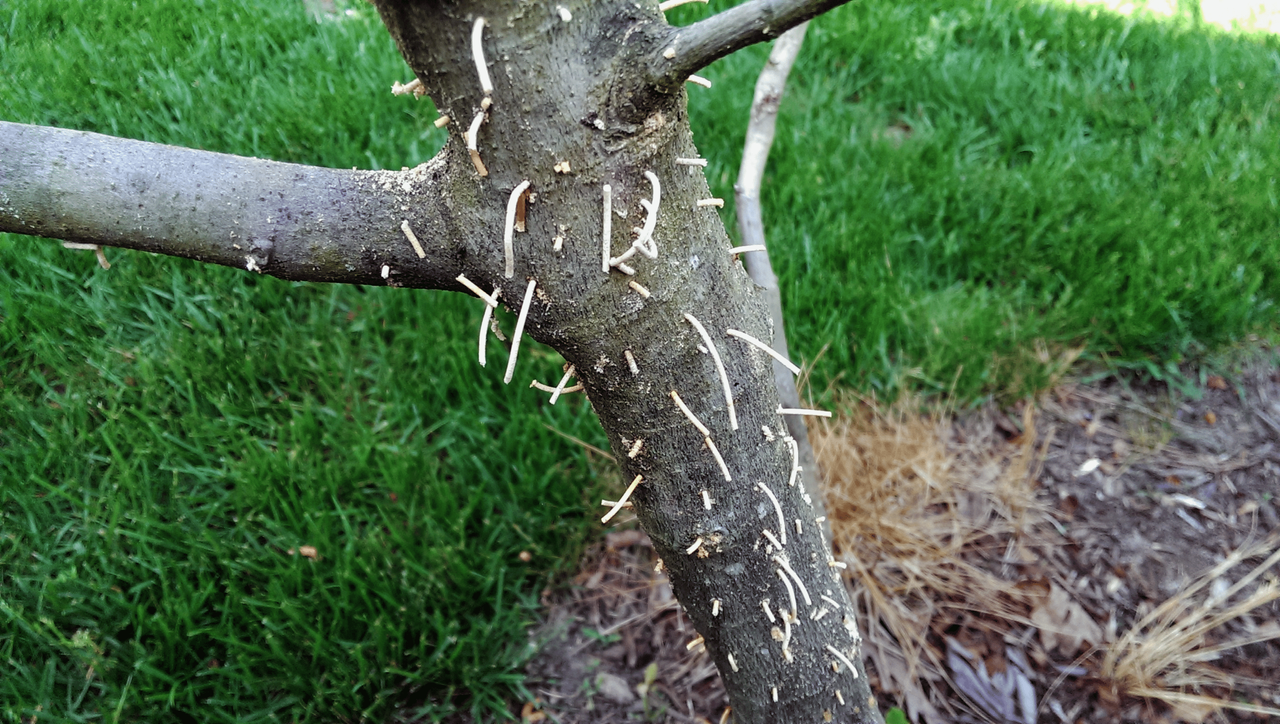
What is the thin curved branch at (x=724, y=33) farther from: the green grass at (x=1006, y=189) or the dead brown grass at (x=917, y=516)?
the green grass at (x=1006, y=189)

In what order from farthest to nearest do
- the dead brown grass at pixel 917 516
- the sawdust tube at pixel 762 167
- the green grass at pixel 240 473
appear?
1. the dead brown grass at pixel 917 516
2. the green grass at pixel 240 473
3. the sawdust tube at pixel 762 167

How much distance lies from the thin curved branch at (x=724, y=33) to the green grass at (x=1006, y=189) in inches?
61.9

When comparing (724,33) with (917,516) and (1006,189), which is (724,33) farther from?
(1006,189)

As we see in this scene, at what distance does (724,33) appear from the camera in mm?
574

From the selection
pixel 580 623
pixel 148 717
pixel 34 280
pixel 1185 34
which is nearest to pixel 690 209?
pixel 580 623

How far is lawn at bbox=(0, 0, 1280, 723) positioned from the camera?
5.34 ft

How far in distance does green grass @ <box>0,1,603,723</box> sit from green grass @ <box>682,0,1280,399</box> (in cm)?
102

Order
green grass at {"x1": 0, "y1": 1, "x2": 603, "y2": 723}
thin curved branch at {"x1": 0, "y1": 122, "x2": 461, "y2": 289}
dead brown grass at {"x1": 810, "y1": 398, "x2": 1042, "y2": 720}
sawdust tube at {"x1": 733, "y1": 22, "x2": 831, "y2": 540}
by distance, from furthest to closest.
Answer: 1. dead brown grass at {"x1": 810, "y1": 398, "x2": 1042, "y2": 720}
2. green grass at {"x1": 0, "y1": 1, "x2": 603, "y2": 723}
3. sawdust tube at {"x1": 733, "y1": 22, "x2": 831, "y2": 540}
4. thin curved branch at {"x1": 0, "y1": 122, "x2": 461, "y2": 289}

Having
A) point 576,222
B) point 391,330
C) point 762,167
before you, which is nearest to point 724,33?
point 576,222

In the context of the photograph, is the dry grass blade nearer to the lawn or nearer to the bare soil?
the bare soil

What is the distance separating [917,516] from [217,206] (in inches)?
70.4

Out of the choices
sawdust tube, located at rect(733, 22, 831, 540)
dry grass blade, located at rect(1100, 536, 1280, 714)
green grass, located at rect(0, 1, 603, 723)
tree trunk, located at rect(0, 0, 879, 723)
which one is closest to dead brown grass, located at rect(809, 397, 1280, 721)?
dry grass blade, located at rect(1100, 536, 1280, 714)

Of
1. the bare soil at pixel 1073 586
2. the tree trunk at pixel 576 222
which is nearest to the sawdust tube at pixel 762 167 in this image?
the tree trunk at pixel 576 222

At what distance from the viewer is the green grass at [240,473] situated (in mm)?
1591
